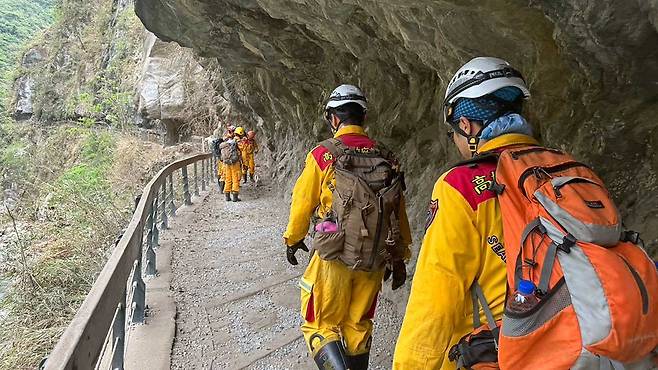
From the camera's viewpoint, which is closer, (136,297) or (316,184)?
(316,184)

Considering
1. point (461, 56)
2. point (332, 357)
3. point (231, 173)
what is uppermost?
point (461, 56)

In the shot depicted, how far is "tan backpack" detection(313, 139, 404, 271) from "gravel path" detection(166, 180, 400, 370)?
5.12 feet

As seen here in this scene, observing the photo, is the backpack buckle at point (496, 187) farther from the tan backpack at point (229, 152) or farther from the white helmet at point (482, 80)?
the tan backpack at point (229, 152)

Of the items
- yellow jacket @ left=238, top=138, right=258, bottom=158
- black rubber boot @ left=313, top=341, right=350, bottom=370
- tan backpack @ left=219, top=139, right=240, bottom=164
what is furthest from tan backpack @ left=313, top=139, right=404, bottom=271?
yellow jacket @ left=238, top=138, right=258, bottom=158

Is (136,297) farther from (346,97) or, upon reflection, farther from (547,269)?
(547,269)

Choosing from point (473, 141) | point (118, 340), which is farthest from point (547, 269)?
point (118, 340)

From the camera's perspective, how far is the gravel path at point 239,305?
4.52 metres

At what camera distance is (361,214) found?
3240 millimetres

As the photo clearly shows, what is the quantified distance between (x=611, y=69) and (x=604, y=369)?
2.19 metres

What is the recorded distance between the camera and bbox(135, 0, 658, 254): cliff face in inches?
111

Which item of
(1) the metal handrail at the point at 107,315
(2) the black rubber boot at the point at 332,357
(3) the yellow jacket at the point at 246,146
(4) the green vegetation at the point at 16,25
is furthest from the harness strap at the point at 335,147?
(4) the green vegetation at the point at 16,25

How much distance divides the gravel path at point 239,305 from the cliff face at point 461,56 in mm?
1886

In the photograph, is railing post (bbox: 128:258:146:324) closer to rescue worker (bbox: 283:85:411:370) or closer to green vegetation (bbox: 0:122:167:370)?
green vegetation (bbox: 0:122:167:370)

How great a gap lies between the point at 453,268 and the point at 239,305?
433 cm
